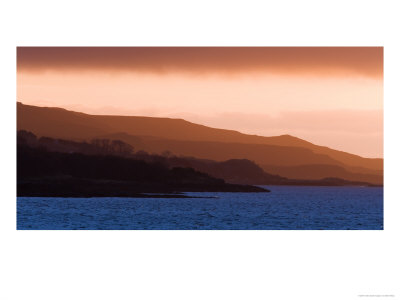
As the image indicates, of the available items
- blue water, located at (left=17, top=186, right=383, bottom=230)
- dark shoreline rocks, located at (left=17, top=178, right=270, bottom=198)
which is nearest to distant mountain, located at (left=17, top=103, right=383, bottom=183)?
dark shoreline rocks, located at (left=17, top=178, right=270, bottom=198)

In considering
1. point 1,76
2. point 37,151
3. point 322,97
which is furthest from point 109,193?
point 1,76

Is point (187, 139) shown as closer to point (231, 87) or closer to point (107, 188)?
point (231, 87)

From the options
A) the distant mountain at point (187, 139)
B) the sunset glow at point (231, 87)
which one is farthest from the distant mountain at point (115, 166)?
the sunset glow at point (231, 87)

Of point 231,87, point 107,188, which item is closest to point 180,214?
point 107,188
